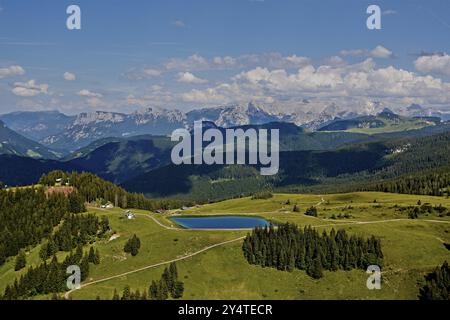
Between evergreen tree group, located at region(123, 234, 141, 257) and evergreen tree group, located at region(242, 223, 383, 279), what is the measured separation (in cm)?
3712

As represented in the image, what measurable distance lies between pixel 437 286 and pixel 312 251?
4082 centimetres

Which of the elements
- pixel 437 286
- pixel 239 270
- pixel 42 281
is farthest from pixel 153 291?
pixel 437 286

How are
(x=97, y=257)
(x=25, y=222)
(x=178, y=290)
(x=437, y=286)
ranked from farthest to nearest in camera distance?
(x=25, y=222), (x=97, y=257), (x=437, y=286), (x=178, y=290)

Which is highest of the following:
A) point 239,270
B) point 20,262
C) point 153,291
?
point 20,262

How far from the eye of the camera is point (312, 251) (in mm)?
160000

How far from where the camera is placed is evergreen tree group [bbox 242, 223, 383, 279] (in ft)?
512

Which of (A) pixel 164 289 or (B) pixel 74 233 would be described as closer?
(A) pixel 164 289

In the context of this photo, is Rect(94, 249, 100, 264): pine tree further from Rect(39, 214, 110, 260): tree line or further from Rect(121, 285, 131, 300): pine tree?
Rect(121, 285, 131, 300): pine tree

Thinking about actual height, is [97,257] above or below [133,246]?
below

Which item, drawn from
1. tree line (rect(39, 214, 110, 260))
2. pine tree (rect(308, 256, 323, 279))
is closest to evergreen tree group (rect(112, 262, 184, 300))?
pine tree (rect(308, 256, 323, 279))

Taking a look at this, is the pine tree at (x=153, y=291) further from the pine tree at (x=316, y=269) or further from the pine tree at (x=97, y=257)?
the pine tree at (x=316, y=269)

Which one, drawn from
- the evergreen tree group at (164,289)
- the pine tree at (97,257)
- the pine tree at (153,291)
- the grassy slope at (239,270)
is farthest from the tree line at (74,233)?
the pine tree at (153,291)

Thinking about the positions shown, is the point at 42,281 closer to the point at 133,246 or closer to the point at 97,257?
the point at 97,257

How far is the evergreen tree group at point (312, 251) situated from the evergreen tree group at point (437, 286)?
19.5m
